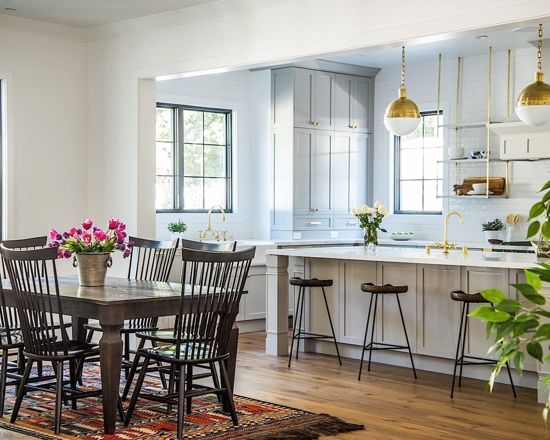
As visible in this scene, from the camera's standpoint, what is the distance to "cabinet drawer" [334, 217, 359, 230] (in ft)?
31.9

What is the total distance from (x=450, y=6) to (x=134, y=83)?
10.8 ft

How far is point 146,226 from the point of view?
Result: 24.5ft

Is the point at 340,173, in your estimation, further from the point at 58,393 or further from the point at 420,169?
the point at 58,393

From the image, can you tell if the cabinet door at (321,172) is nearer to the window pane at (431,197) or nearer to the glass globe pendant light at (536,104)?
the window pane at (431,197)

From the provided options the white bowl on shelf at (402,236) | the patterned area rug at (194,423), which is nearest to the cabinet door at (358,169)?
the white bowl on shelf at (402,236)

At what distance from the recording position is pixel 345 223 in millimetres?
9812

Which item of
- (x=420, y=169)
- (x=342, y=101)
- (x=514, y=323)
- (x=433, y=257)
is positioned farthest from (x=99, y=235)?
(x=420, y=169)

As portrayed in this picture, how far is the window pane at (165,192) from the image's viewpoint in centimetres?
892

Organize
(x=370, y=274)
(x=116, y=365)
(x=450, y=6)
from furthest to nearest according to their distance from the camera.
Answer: (x=370, y=274) < (x=450, y=6) < (x=116, y=365)

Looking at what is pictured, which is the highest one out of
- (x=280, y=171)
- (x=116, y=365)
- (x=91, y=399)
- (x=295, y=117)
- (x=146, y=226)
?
(x=295, y=117)

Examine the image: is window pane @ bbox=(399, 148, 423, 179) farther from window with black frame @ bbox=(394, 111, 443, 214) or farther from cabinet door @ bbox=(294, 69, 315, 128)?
cabinet door @ bbox=(294, 69, 315, 128)

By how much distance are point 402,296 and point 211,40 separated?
103 inches

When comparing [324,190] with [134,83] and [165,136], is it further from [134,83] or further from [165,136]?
[134,83]

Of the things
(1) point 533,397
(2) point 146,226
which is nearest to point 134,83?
(2) point 146,226
